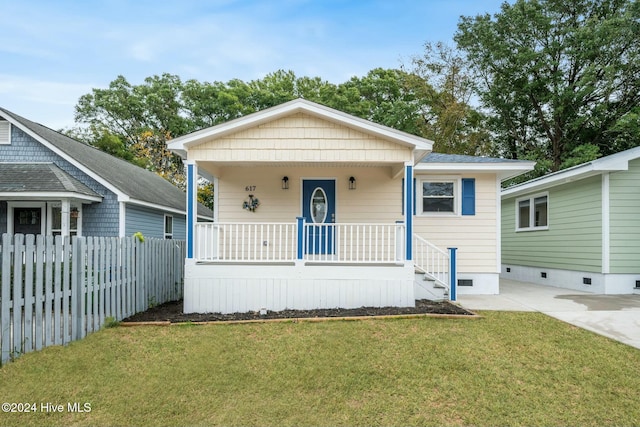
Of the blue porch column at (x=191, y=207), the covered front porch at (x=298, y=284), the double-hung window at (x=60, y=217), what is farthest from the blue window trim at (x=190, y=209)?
the double-hung window at (x=60, y=217)

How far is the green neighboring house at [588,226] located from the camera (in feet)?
30.8

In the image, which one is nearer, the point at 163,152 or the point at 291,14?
the point at 291,14

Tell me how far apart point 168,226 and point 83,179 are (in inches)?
158

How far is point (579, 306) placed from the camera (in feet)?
25.1

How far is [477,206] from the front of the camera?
31.9 ft

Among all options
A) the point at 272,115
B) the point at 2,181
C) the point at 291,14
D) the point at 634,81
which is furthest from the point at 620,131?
the point at 2,181

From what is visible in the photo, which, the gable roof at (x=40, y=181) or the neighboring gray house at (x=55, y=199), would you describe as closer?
the gable roof at (x=40, y=181)

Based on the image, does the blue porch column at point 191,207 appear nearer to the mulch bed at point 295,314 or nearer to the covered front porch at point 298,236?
the covered front porch at point 298,236

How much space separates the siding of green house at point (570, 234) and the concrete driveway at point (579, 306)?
1.00 m

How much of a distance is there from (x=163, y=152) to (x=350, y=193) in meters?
21.3

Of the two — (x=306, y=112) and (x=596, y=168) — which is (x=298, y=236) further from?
(x=596, y=168)

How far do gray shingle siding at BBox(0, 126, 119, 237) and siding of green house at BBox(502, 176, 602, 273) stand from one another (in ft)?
A: 40.4

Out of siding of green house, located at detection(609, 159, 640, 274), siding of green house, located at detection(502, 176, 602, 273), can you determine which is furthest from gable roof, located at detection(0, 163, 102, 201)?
siding of green house, located at detection(609, 159, 640, 274)

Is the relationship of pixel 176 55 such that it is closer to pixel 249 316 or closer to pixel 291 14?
pixel 291 14
